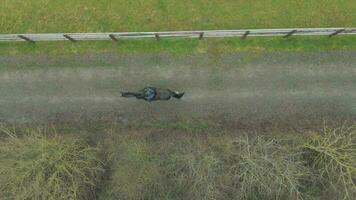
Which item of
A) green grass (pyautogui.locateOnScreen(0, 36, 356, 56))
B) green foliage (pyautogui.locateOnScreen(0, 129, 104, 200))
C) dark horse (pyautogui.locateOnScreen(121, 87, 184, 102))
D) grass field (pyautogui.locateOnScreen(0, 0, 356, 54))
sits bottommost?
green foliage (pyautogui.locateOnScreen(0, 129, 104, 200))

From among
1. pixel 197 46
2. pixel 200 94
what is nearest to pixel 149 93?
pixel 200 94

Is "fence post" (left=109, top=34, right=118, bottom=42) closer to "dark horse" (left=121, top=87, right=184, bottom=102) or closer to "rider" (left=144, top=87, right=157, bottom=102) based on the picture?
"dark horse" (left=121, top=87, right=184, bottom=102)

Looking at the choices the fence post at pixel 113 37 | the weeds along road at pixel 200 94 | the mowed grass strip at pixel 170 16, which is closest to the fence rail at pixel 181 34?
the fence post at pixel 113 37

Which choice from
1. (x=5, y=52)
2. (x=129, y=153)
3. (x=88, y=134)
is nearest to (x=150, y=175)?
(x=129, y=153)

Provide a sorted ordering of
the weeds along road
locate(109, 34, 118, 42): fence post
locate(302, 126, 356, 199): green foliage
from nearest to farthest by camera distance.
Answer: locate(302, 126, 356, 199): green foliage, locate(109, 34, 118, 42): fence post, the weeds along road

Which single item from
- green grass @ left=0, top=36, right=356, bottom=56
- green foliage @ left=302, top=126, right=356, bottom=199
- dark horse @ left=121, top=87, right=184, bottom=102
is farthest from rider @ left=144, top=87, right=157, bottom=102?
green foliage @ left=302, top=126, right=356, bottom=199

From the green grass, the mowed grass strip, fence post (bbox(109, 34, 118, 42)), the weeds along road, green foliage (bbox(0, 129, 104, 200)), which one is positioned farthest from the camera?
the mowed grass strip

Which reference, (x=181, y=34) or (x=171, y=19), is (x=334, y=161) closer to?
(x=181, y=34)
